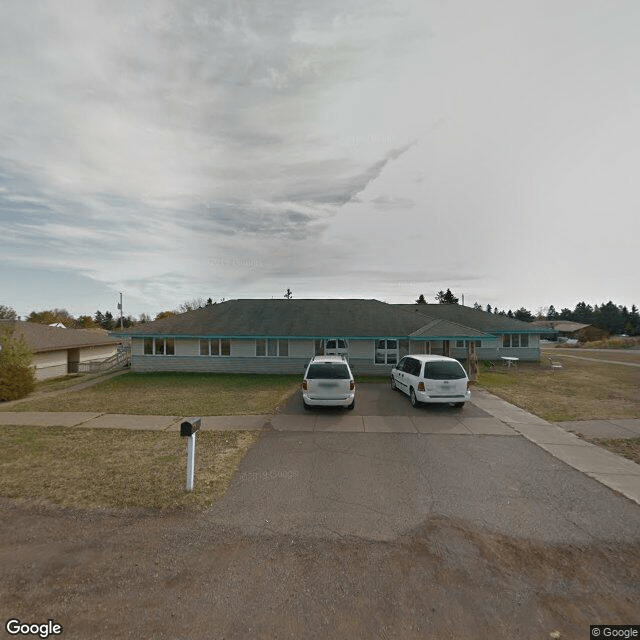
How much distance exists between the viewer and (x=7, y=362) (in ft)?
49.6

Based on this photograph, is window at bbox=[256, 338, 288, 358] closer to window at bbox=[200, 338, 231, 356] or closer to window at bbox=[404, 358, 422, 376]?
window at bbox=[200, 338, 231, 356]

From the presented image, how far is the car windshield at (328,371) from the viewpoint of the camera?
10.8m

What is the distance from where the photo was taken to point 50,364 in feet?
79.3

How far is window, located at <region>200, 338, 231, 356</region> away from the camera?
2138 centimetres

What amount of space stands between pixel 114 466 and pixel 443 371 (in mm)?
9460

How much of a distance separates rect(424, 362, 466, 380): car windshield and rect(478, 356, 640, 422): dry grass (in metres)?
2.76

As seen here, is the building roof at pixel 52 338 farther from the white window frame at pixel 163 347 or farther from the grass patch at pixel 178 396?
the grass patch at pixel 178 396

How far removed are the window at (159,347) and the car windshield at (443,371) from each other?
16.4 meters

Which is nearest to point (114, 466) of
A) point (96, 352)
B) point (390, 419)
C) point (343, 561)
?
point (343, 561)

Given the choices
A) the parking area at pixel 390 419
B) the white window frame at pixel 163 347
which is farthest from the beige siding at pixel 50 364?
the parking area at pixel 390 419

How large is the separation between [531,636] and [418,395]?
8517mm

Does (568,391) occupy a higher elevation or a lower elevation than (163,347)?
lower

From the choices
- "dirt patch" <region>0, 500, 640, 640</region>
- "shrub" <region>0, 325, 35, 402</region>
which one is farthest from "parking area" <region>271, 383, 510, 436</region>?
"shrub" <region>0, 325, 35, 402</region>

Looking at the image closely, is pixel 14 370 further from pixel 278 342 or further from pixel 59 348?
pixel 278 342
